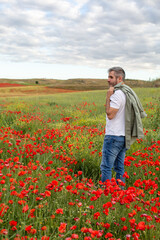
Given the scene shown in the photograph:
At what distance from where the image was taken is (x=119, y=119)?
3973 millimetres

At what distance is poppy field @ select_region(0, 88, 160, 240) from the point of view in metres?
2.45

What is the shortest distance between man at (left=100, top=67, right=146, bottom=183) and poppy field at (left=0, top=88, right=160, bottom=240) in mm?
421

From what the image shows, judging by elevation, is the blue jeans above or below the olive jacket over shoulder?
below

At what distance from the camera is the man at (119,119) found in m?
3.84

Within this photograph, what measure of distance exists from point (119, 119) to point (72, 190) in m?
1.54

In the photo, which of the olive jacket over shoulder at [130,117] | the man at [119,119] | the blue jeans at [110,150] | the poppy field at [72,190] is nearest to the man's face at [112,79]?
the man at [119,119]

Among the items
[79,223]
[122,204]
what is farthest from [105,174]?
[79,223]

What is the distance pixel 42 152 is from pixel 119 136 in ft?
5.87

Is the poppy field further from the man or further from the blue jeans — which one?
the man

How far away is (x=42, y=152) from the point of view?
4941 millimetres

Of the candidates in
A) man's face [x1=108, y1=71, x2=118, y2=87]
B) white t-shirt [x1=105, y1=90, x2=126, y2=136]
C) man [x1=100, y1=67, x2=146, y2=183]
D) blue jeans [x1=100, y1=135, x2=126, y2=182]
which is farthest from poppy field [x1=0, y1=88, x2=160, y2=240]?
man's face [x1=108, y1=71, x2=118, y2=87]

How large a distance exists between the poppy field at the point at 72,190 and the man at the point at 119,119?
42 centimetres

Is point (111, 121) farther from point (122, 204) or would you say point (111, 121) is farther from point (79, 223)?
point (79, 223)

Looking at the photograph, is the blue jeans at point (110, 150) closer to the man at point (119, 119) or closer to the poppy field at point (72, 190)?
the man at point (119, 119)
